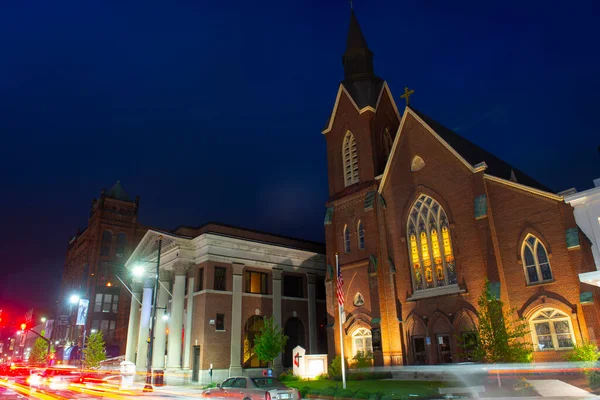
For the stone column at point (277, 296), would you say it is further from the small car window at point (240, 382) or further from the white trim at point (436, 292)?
the small car window at point (240, 382)

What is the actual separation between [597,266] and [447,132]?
1444 cm

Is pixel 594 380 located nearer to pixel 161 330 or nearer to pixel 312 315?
pixel 312 315

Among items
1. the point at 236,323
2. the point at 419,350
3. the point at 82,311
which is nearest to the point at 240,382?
the point at 419,350

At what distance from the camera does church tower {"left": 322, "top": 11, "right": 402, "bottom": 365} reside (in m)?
30.2

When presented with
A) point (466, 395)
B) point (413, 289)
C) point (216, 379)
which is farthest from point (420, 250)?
point (216, 379)

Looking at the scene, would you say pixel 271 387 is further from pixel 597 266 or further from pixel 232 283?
pixel 232 283

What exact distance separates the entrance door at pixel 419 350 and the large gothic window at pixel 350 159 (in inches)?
531

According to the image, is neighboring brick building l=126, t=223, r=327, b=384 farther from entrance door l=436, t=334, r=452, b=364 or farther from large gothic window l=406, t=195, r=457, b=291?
entrance door l=436, t=334, r=452, b=364

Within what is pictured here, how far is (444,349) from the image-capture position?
26844 mm

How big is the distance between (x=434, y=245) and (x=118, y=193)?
197 ft

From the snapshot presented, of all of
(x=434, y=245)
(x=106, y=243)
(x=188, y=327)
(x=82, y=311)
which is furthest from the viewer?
(x=106, y=243)

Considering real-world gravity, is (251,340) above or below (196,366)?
above

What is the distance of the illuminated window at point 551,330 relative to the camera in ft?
76.0

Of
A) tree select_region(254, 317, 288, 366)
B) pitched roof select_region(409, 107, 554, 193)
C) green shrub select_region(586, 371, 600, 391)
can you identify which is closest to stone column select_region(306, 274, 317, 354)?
tree select_region(254, 317, 288, 366)
